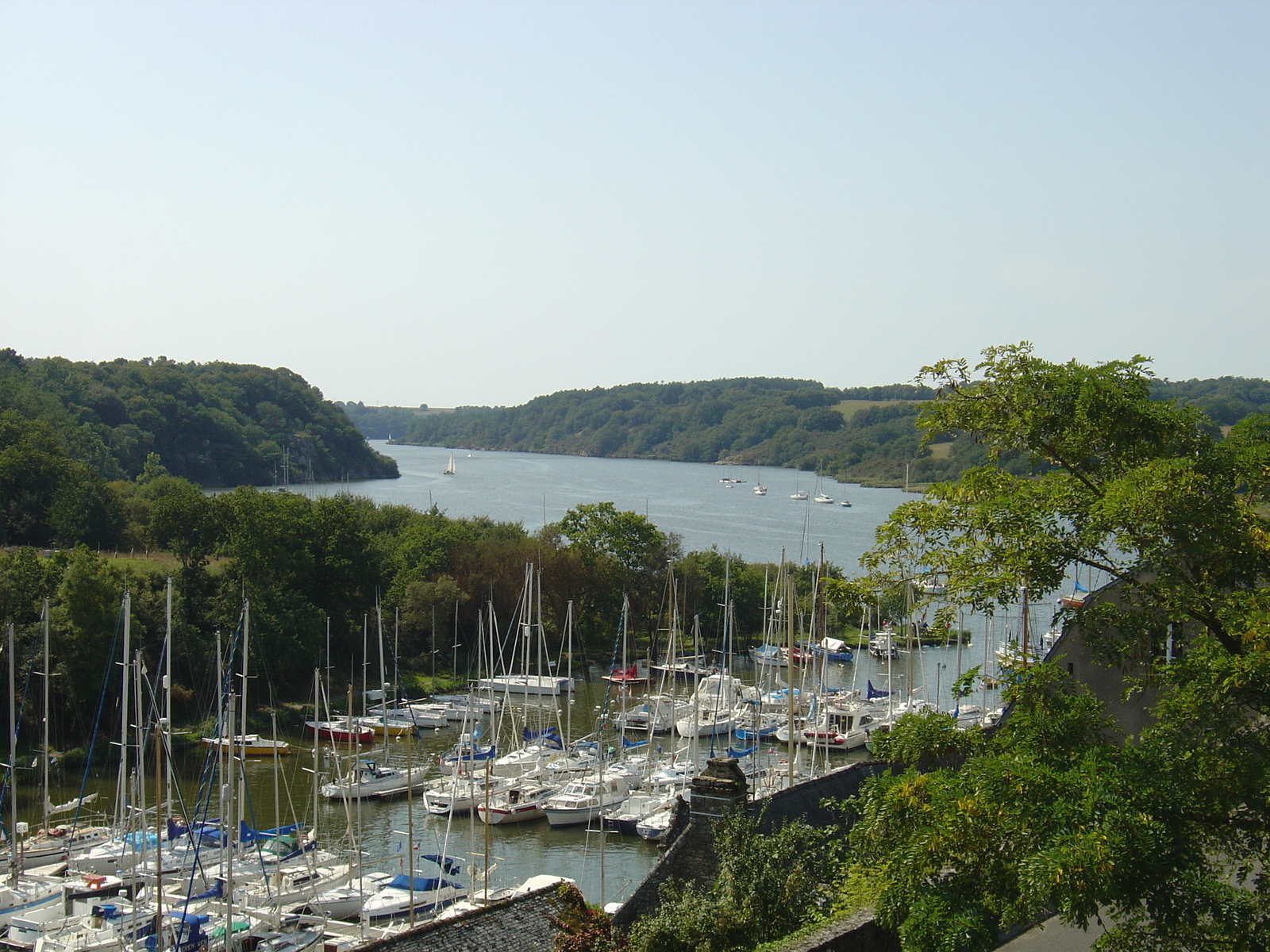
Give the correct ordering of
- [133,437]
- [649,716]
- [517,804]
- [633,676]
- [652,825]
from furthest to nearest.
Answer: [133,437] < [633,676] < [649,716] < [517,804] < [652,825]

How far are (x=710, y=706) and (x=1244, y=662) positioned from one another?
40.6m

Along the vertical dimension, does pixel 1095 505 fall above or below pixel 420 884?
above

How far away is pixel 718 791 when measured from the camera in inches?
572

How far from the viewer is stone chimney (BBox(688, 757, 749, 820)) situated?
47.5 feet

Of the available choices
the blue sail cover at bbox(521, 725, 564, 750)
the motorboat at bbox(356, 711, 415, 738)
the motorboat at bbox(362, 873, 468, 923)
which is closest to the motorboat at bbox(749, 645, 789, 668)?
the blue sail cover at bbox(521, 725, 564, 750)

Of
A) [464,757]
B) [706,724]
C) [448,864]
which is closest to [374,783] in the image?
[464,757]

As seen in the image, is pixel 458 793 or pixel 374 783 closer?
pixel 458 793

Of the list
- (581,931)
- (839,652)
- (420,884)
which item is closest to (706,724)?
(420,884)

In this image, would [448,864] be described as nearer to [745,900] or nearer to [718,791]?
[718,791]

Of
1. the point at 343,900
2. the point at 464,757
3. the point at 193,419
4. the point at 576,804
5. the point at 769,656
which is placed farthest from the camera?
the point at 193,419

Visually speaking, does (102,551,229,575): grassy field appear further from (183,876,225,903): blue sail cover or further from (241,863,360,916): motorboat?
(183,876,225,903): blue sail cover

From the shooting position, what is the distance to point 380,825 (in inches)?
1371

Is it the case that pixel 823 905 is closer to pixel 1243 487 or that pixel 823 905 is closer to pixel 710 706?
pixel 1243 487

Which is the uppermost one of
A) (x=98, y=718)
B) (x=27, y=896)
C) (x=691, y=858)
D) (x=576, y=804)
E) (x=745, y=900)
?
(x=745, y=900)
